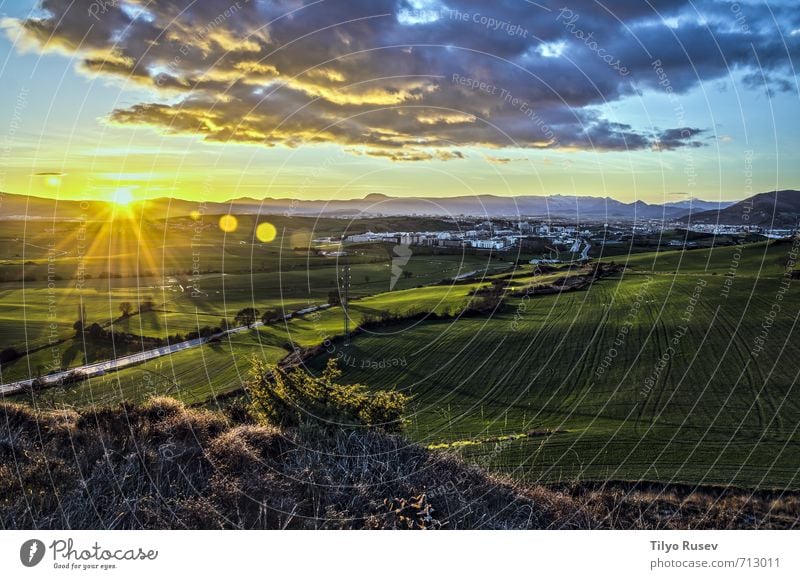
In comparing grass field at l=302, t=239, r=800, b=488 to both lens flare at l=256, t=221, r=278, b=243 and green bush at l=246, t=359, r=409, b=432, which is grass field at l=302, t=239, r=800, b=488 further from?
lens flare at l=256, t=221, r=278, b=243

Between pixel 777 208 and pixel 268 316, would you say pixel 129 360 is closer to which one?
pixel 268 316

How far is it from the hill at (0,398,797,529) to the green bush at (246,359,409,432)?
703mm

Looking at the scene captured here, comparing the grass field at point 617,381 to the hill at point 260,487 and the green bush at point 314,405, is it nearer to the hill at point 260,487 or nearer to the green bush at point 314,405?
the green bush at point 314,405

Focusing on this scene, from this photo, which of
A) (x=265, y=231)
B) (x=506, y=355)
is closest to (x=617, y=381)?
(x=506, y=355)

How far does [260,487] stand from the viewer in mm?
5391

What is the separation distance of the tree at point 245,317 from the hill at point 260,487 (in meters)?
17.5

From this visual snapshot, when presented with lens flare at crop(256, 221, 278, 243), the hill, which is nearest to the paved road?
lens flare at crop(256, 221, 278, 243)

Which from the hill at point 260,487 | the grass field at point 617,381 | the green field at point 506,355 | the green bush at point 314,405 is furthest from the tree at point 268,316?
the hill at point 260,487

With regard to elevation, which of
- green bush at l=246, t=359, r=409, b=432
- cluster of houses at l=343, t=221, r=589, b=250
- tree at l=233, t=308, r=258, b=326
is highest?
cluster of houses at l=343, t=221, r=589, b=250

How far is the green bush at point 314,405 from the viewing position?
705 centimetres

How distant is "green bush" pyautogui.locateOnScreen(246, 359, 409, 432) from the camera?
705 cm

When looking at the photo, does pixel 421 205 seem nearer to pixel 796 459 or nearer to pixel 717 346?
pixel 796 459

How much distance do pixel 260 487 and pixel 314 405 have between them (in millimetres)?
1935
